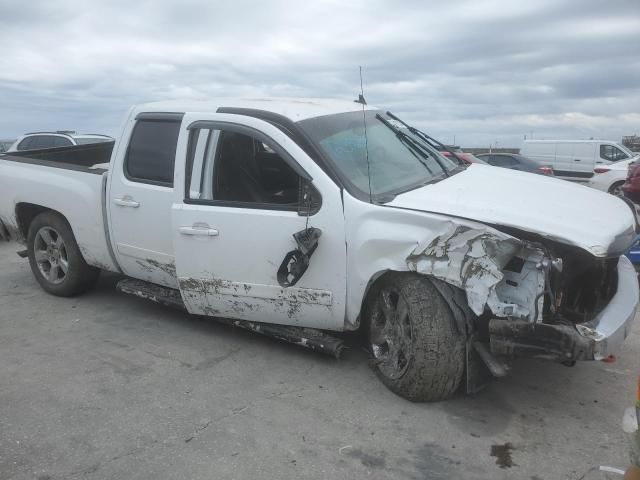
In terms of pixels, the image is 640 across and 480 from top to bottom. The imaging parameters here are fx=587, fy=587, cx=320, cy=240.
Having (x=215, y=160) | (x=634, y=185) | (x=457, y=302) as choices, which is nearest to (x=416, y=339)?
(x=457, y=302)

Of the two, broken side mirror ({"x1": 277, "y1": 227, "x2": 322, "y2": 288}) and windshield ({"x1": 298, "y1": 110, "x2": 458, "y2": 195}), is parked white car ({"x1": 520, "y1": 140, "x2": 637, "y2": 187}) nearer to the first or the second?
windshield ({"x1": 298, "y1": 110, "x2": 458, "y2": 195})

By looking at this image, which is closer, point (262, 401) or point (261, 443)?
point (261, 443)

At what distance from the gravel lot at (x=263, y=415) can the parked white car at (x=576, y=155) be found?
19.3 meters

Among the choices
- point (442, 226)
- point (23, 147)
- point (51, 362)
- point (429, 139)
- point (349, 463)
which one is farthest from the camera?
point (23, 147)

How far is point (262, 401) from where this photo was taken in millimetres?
3699

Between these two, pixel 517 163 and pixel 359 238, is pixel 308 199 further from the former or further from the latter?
pixel 517 163

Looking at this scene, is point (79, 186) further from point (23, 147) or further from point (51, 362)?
point (23, 147)

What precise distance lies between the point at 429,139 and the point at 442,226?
1.94 meters

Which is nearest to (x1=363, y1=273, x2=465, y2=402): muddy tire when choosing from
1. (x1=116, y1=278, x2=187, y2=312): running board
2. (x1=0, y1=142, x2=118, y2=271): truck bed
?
(x1=116, y1=278, x2=187, y2=312): running board

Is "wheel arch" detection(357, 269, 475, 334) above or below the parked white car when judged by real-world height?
below

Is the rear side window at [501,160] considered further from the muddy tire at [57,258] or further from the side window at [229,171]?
the side window at [229,171]

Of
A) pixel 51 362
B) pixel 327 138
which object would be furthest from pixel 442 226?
pixel 51 362

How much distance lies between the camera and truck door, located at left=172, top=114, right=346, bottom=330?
3.80 m

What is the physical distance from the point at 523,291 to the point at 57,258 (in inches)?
176
